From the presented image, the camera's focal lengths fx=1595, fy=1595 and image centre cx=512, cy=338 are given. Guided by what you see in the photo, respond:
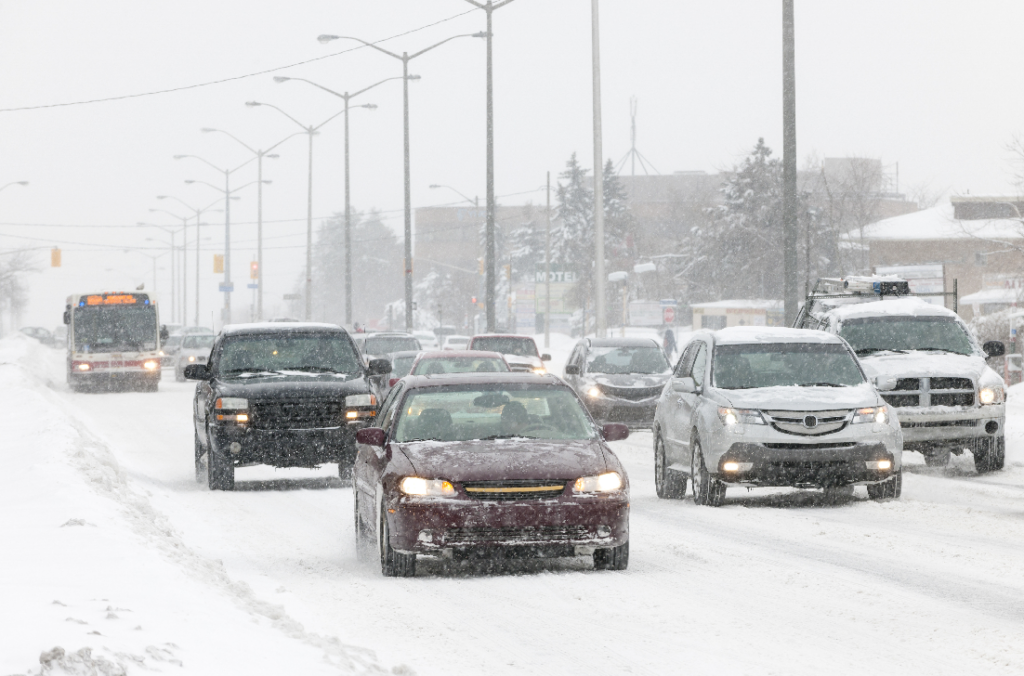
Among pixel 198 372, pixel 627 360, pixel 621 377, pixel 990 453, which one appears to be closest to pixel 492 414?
pixel 198 372

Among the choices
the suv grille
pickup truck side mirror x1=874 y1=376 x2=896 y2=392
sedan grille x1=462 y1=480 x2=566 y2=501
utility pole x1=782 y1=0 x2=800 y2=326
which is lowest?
sedan grille x1=462 y1=480 x2=566 y2=501

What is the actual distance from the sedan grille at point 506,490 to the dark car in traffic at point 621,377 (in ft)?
48.6

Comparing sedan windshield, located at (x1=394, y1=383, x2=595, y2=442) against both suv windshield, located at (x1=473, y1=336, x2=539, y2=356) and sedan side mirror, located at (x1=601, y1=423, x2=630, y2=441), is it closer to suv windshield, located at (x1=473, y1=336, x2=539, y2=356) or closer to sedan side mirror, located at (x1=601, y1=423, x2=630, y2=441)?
sedan side mirror, located at (x1=601, y1=423, x2=630, y2=441)

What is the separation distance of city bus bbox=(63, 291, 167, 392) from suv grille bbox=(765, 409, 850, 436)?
3057 cm

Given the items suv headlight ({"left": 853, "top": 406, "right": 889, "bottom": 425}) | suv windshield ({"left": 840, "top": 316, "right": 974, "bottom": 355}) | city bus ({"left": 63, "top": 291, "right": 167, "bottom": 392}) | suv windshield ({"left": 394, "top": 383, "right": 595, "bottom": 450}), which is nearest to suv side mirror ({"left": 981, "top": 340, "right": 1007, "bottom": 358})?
suv windshield ({"left": 840, "top": 316, "right": 974, "bottom": 355})

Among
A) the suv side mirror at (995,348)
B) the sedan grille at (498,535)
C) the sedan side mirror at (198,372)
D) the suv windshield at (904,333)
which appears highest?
the suv windshield at (904,333)

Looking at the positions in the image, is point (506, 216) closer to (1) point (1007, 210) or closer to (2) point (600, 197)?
(1) point (1007, 210)

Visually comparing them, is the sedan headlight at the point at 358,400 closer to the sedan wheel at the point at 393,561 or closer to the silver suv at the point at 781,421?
the silver suv at the point at 781,421

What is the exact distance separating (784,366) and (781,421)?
129cm

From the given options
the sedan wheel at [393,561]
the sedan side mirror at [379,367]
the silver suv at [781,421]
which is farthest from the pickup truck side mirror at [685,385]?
the sedan wheel at [393,561]

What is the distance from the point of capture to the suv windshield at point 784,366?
15.4m

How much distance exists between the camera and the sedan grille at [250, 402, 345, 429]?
16938 millimetres

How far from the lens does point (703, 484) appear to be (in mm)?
14828

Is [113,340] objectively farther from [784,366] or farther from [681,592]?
[681,592]
